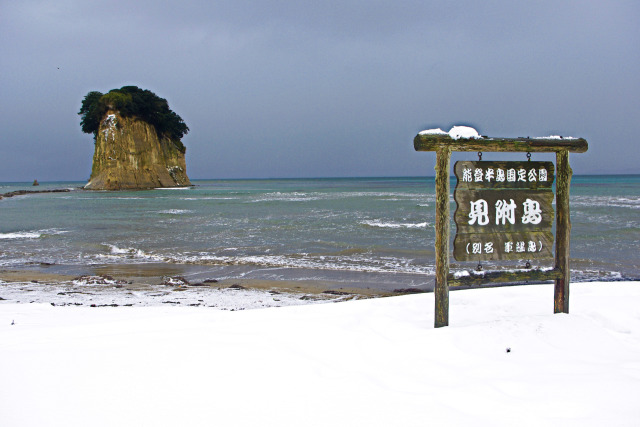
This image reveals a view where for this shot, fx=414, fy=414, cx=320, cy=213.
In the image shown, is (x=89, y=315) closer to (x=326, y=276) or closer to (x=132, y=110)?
(x=326, y=276)

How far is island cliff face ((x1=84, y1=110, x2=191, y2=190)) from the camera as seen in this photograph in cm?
5453

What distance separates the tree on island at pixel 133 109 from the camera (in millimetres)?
55719

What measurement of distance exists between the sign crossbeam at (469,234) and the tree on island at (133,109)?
59.6 meters

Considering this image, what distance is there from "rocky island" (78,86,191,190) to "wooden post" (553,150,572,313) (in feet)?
193

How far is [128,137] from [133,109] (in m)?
4.09

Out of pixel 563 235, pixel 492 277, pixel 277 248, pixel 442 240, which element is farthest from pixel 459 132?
pixel 277 248

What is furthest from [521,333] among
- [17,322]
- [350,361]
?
[17,322]

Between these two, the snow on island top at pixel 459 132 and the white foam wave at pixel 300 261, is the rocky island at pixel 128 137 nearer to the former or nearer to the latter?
the white foam wave at pixel 300 261

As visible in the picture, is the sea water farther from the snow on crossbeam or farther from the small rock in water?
the snow on crossbeam

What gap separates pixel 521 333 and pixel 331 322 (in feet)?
5.71

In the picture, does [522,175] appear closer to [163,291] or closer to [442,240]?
[442,240]

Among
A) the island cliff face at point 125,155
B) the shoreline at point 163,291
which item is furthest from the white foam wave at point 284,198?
the shoreline at point 163,291

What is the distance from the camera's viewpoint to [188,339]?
3.55 meters

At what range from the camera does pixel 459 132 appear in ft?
12.4
